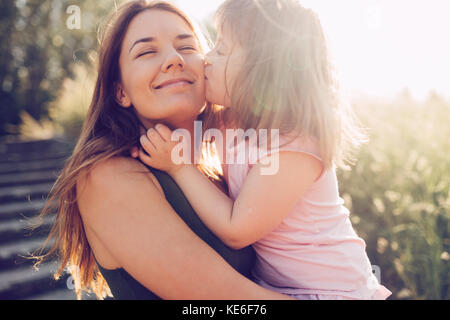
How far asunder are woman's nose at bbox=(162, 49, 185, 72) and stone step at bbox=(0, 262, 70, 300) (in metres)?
2.85

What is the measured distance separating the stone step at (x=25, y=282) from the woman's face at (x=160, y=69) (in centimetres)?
270

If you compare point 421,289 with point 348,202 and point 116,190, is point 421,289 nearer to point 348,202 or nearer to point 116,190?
point 348,202

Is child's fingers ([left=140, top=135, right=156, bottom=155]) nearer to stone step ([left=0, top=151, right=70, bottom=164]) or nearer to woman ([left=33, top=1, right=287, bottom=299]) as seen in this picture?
woman ([left=33, top=1, right=287, bottom=299])

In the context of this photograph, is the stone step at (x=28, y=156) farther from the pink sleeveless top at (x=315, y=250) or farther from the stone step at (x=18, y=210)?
the pink sleeveless top at (x=315, y=250)

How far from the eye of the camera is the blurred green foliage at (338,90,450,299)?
291cm

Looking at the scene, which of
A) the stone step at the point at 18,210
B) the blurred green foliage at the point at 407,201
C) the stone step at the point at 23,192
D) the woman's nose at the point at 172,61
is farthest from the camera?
the stone step at the point at 23,192

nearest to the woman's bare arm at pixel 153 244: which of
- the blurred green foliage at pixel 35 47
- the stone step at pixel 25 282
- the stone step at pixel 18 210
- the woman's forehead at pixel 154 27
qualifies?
the woman's forehead at pixel 154 27

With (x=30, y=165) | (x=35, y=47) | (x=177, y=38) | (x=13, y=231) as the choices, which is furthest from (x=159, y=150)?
(x=35, y=47)

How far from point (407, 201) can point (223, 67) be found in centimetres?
200

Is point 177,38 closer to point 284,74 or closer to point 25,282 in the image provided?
point 284,74

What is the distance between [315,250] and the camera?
1605 millimetres

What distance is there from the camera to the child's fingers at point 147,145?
161cm

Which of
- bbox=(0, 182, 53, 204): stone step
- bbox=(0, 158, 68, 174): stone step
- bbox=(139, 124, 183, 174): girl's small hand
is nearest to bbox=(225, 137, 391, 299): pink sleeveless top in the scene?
bbox=(139, 124, 183, 174): girl's small hand
